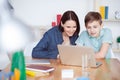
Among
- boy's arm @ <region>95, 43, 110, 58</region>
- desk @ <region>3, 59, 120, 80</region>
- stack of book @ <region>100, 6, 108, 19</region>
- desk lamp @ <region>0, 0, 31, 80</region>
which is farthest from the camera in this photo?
stack of book @ <region>100, 6, 108, 19</region>

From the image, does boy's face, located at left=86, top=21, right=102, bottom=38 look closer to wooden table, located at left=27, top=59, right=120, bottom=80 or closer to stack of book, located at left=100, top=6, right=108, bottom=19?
wooden table, located at left=27, top=59, right=120, bottom=80

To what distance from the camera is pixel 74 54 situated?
5.08 ft

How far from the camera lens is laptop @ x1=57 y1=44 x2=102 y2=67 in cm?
149

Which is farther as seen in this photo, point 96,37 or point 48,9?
point 48,9

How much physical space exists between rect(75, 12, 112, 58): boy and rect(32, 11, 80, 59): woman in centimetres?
10

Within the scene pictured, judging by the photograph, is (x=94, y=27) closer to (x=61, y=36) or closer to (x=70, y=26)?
(x=70, y=26)

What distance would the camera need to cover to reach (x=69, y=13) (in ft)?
6.91

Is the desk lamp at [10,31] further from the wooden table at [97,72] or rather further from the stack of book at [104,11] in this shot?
the stack of book at [104,11]

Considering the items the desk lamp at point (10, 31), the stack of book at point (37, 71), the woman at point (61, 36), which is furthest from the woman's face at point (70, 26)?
the desk lamp at point (10, 31)

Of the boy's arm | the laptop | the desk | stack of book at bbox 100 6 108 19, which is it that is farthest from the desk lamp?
stack of book at bbox 100 6 108 19

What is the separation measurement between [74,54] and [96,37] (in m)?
0.57

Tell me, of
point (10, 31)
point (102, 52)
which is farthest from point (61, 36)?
point (10, 31)

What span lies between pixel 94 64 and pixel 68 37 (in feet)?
2.33

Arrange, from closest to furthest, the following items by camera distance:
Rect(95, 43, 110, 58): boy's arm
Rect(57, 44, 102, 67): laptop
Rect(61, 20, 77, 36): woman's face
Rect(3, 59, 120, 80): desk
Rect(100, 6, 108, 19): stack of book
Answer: Rect(3, 59, 120, 80): desk < Rect(57, 44, 102, 67): laptop < Rect(95, 43, 110, 58): boy's arm < Rect(61, 20, 77, 36): woman's face < Rect(100, 6, 108, 19): stack of book
